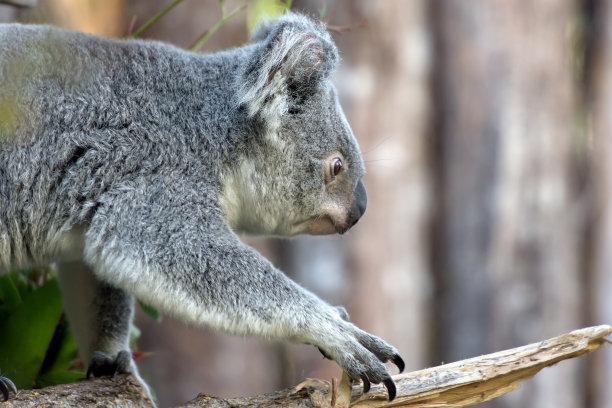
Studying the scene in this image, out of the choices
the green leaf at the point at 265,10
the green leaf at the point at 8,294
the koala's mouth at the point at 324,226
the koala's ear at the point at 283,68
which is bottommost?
the green leaf at the point at 8,294

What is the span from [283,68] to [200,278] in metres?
0.86

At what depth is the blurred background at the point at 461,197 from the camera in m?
5.93

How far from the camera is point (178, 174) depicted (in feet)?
8.59

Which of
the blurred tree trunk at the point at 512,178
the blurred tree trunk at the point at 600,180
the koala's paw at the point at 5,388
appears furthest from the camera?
the blurred tree trunk at the point at 600,180

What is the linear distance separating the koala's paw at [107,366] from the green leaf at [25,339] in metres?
0.26

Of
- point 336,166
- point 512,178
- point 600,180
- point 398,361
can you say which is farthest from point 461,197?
point 398,361

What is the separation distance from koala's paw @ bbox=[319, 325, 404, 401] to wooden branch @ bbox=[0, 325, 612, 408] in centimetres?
5

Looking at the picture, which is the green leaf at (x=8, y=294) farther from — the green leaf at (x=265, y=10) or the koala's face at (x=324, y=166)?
the green leaf at (x=265, y=10)

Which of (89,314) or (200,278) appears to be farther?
(89,314)

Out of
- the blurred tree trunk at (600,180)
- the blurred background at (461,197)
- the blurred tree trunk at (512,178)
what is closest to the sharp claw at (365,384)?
the blurred background at (461,197)

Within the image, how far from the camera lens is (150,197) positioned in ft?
8.33

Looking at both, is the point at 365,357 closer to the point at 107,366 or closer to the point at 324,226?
the point at 324,226

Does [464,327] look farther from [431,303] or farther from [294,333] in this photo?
[294,333]

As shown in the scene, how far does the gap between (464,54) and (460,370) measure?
4153mm
